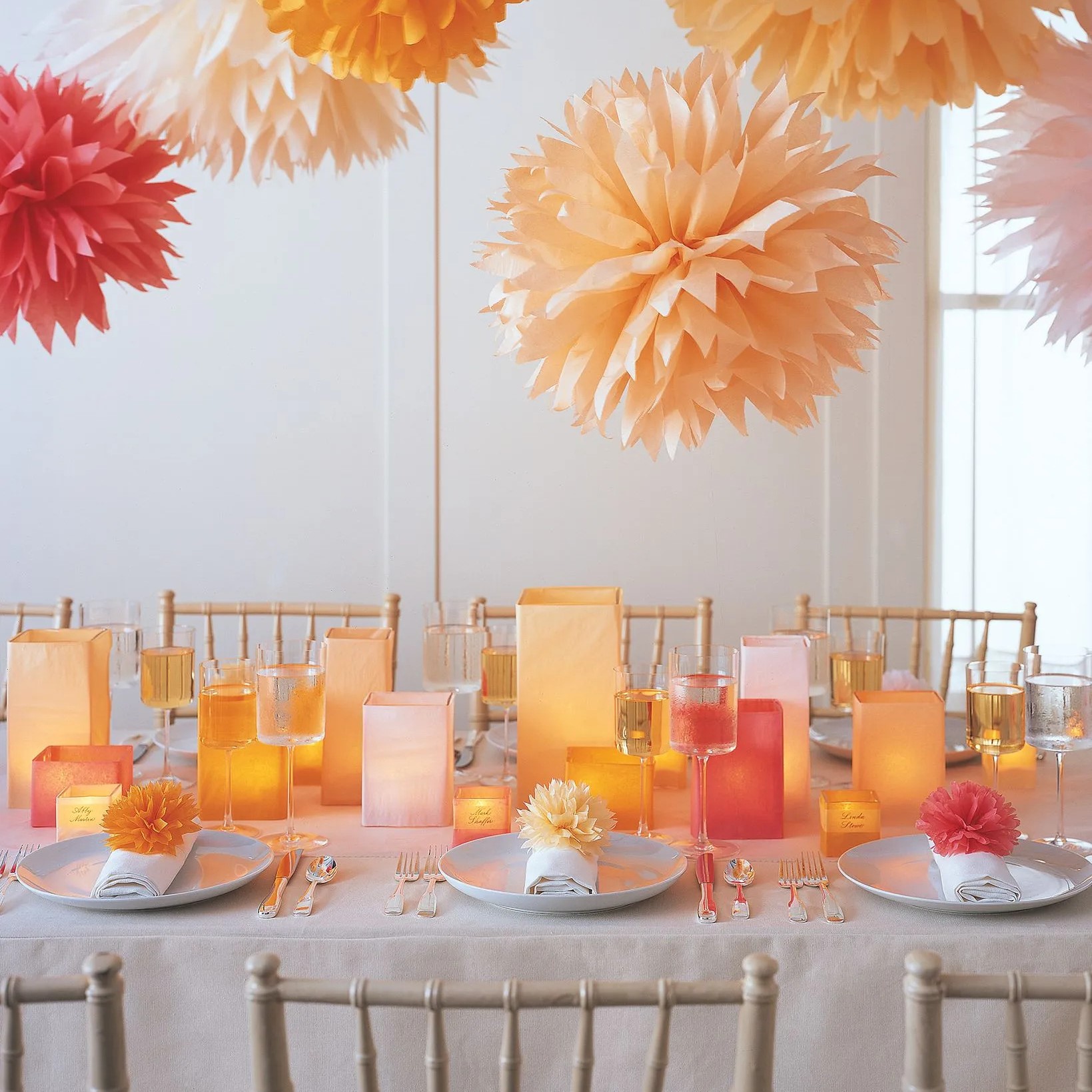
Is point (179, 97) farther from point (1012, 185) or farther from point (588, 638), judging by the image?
point (1012, 185)

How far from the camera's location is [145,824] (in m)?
1.20

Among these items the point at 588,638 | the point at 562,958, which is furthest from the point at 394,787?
the point at 562,958

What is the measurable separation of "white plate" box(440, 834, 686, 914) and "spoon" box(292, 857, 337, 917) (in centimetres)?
12

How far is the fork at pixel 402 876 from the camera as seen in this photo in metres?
1.15

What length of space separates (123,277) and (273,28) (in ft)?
1.95

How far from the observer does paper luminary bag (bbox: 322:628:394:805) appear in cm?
153

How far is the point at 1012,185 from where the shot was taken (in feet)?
5.09

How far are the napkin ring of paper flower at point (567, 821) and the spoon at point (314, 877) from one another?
21cm

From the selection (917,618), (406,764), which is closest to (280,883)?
(406,764)

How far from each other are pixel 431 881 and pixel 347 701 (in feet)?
1.23

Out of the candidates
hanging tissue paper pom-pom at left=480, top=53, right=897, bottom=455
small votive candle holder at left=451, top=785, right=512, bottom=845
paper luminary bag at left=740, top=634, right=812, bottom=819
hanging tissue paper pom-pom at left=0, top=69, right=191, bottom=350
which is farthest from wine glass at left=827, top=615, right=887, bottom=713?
hanging tissue paper pom-pom at left=0, top=69, right=191, bottom=350

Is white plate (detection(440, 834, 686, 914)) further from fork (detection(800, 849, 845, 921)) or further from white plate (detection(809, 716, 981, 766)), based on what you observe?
white plate (detection(809, 716, 981, 766))

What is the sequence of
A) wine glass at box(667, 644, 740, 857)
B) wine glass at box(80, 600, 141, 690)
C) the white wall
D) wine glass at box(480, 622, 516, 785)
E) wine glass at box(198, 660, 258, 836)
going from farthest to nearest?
1. the white wall
2. wine glass at box(80, 600, 141, 690)
3. wine glass at box(480, 622, 516, 785)
4. wine glass at box(198, 660, 258, 836)
5. wine glass at box(667, 644, 740, 857)

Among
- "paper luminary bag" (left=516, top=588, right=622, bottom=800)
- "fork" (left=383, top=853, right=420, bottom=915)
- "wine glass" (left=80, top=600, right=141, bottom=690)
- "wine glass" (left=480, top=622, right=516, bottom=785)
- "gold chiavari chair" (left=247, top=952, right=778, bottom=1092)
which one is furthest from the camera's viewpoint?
"wine glass" (left=80, top=600, right=141, bottom=690)
